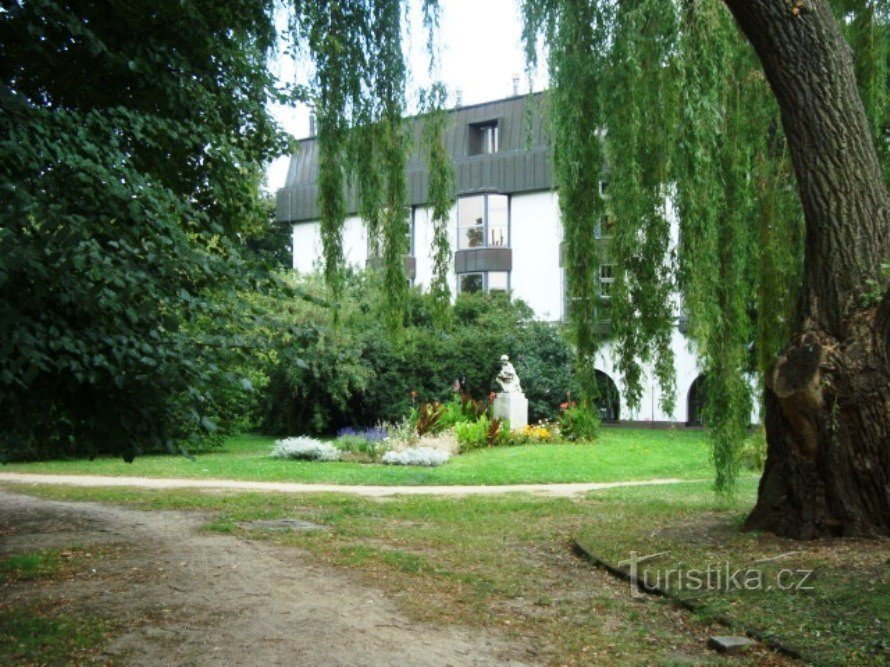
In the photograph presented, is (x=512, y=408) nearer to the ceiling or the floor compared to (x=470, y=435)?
nearer to the ceiling

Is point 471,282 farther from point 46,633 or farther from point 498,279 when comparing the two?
point 46,633

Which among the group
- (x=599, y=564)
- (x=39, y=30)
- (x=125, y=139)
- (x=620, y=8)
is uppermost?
(x=620, y=8)

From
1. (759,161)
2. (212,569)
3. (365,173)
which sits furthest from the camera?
(759,161)

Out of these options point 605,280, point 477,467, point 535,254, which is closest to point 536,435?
point 477,467

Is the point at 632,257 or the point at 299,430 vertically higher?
the point at 632,257

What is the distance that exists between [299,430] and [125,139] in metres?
18.6

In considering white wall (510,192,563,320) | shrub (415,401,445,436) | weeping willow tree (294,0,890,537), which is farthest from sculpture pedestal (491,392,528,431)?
weeping willow tree (294,0,890,537)

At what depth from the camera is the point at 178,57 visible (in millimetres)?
8578

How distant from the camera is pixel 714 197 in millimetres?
8203

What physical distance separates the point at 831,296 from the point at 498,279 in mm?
27571

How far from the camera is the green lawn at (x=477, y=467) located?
682 inches

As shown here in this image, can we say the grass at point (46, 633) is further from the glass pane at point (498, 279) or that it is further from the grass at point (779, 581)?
the glass pane at point (498, 279)

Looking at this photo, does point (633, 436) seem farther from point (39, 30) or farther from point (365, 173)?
point (39, 30)

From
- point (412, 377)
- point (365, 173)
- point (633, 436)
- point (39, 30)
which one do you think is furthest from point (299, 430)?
point (39, 30)
